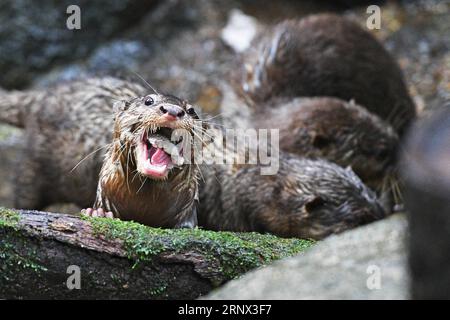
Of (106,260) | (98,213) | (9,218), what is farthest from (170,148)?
(9,218)

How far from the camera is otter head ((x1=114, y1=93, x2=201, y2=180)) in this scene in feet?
15.9

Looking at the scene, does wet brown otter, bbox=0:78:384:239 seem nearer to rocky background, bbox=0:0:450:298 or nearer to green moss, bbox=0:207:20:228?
green moss, bbox=0:207:20:228

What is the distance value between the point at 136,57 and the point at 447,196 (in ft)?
24.1

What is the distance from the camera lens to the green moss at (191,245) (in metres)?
4.53

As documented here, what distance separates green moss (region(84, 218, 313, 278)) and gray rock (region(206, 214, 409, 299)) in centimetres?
68

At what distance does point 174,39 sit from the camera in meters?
9.99

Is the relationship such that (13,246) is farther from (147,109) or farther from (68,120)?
(68,120)

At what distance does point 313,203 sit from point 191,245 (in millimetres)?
1916

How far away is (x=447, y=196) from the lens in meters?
2.83

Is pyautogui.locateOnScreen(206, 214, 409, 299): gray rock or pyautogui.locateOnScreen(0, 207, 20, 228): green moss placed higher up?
pyautogui.locateOnScreen(0, 207, 20, 228): green moss

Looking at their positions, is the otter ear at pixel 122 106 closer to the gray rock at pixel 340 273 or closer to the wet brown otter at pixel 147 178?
the wet brown otter at pixel 147 178

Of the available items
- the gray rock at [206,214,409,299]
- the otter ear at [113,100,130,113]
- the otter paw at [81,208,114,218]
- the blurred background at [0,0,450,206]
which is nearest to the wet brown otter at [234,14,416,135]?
the blurred background at [0,0,450,206]

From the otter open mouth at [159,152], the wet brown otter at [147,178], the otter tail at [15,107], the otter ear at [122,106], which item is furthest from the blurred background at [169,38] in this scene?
the otter open mouth at [159,152]

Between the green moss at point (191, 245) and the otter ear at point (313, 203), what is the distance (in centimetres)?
144
